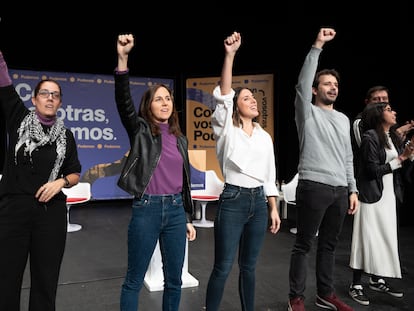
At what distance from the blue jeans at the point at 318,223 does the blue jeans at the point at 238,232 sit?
396 millimetres

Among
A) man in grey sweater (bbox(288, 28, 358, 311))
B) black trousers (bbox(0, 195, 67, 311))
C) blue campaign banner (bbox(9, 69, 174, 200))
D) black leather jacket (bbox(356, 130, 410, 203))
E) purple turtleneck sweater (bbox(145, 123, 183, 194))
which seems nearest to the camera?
black trousers (bbox(0, 195, 67, 311))

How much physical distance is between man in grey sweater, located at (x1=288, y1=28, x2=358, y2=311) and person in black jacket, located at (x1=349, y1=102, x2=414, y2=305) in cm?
32

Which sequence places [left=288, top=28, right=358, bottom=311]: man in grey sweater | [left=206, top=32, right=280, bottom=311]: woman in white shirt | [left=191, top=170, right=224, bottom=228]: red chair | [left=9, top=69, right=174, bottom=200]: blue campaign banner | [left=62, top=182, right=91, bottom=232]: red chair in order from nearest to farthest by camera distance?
[left=206, top=32, right=280, bottom=311]: woman in white shirt, [left=288, top=28, right=358, bottom=311]: man in grey sweater, [left=62, top=182, right=91, bottom=232]: red chair, [left=191, top=170, right=224, bottom=228]: red chair, [left=9, top=69, right=174, bottom=200]: blue campaign banner

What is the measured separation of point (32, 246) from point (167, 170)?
675 mm

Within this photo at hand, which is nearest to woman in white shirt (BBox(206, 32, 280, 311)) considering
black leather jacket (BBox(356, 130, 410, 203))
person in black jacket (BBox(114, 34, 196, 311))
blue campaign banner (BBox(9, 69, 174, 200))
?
person in black jacket (BBox(114, 34, 196, 311))

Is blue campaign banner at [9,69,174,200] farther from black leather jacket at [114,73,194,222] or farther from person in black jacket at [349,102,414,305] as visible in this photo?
black leather jacket at [114,73,194,222]

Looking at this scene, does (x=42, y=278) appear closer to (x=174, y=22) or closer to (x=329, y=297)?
(x=329, y=297)

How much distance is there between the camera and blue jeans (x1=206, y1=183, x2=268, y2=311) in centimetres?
198

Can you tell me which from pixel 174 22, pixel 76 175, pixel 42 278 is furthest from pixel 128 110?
pixel 174 22

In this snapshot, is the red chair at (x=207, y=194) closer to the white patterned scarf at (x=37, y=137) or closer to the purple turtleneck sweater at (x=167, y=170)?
the purple turtleneck sweater at (x=167, y=170)

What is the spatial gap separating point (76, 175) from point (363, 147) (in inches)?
73.3

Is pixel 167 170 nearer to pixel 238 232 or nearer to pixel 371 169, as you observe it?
pixel 238 232

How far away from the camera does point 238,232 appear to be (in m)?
2.00

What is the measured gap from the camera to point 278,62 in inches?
269
